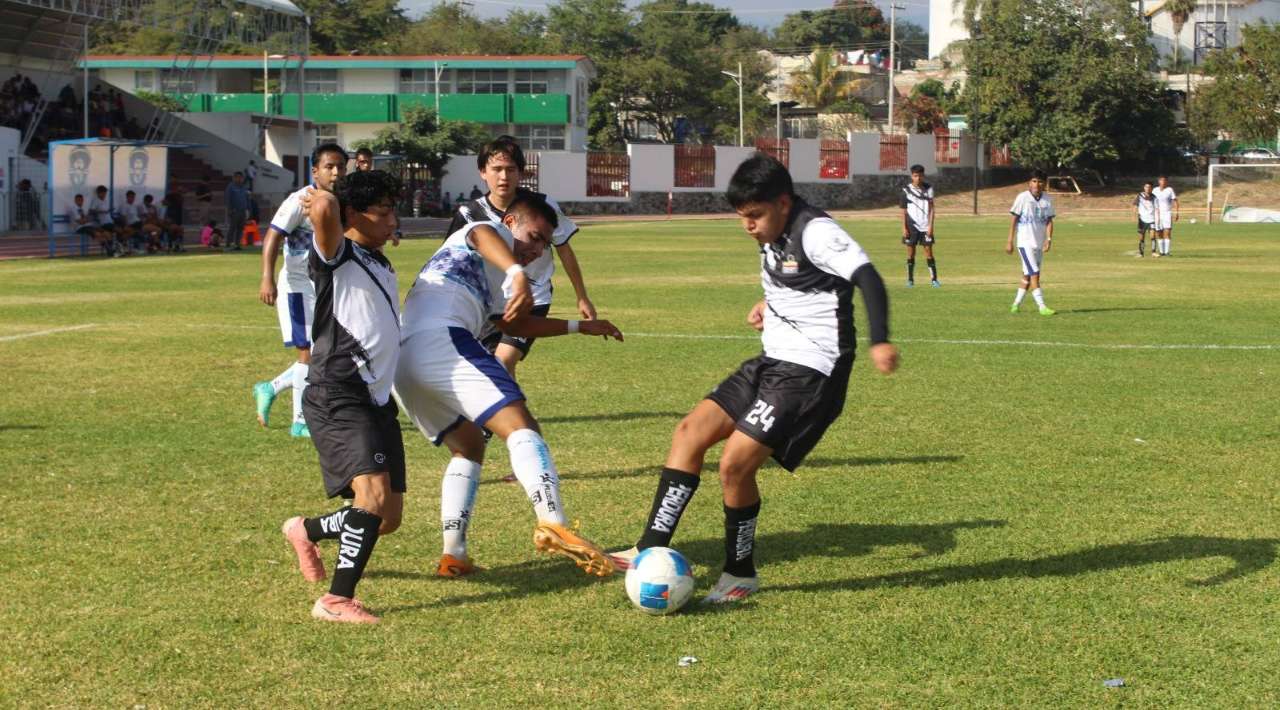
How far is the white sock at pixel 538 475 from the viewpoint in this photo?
620 cm

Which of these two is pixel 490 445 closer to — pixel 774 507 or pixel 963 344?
pixel 774 507

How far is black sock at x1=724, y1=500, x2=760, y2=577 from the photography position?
6215 mm

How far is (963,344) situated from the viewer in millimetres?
16172

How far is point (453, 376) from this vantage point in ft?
20.7

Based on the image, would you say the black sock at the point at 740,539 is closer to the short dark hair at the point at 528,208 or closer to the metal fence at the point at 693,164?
the short dark hair at the point at 528,208

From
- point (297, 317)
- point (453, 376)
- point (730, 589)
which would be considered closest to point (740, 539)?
point (730, 589)

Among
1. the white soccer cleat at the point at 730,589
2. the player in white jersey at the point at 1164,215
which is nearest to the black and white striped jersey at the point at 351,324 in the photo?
the white soccer cleat at the point at 730,589

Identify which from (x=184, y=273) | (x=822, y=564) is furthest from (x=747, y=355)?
(x=184, y=273)

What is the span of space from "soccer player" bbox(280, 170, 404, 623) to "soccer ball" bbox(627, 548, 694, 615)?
109 centimetres

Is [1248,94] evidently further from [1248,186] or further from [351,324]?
[351,324]

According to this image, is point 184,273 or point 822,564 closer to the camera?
point 822,564

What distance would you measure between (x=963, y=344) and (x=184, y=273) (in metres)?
17.4

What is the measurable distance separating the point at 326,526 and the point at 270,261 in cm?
442

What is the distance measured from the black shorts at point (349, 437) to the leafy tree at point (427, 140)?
5858 centimetres
